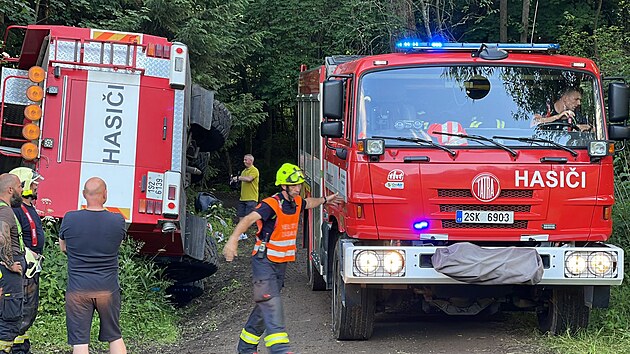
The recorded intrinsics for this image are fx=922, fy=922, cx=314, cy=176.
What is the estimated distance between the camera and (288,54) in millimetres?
27422

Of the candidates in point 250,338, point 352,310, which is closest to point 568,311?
point 352,310

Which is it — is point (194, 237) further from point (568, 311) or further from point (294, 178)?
point (568, 311)

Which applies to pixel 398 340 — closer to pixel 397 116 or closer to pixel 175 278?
pixel 397 116

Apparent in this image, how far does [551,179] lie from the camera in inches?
315

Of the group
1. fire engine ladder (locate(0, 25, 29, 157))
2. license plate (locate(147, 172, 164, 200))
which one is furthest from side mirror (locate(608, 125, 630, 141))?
fire engine ladder (locate(0, 25, 29, 157))

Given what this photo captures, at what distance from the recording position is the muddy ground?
8.67 meters

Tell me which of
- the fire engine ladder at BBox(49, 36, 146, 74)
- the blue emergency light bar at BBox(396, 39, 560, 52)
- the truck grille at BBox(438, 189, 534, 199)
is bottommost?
the truck grille at BBox(438, 189, 534, 199)

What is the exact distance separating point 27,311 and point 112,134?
8.33 ft

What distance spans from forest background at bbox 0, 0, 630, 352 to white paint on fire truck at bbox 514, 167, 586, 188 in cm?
146

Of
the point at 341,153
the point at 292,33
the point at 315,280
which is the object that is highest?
the point at 292,33

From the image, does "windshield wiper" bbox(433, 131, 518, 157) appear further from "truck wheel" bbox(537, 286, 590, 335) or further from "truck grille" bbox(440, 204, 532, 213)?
"truck wheel" bbox(537, 286, 590, 335)

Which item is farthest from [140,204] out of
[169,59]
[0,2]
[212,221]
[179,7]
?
[212,221]

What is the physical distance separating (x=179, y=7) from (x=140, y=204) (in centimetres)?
734

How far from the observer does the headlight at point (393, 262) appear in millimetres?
7988
